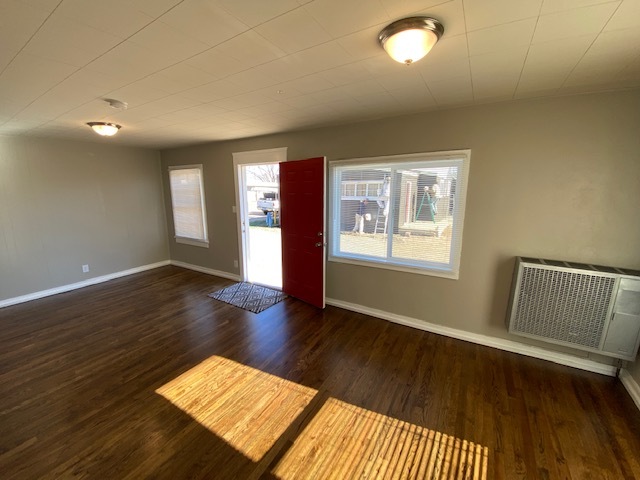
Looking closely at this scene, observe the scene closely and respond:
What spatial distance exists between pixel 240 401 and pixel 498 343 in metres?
2.53

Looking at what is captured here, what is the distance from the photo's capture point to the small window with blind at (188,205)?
4.83 meters

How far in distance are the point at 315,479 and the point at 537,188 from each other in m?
2.83

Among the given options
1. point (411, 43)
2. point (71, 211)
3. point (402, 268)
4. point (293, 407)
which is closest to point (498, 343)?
point (402, 268)

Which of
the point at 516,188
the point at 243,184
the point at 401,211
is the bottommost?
the point at 401,211

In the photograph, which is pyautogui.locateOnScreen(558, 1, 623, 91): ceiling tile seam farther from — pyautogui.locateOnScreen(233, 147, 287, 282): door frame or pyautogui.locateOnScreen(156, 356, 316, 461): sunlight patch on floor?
pyautogui.locateOnScreen(233, 147, 287, 282): door frame

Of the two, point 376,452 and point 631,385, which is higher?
point 631,385

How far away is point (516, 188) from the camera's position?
240 centimetres

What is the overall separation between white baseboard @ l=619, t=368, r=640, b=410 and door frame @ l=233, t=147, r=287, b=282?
13.5 ft

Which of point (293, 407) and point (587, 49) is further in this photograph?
point (293, 407)

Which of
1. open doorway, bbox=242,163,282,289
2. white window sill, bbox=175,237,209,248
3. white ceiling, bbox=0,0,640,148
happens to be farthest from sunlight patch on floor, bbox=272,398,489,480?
white window sill, bbox=175,237,209,248

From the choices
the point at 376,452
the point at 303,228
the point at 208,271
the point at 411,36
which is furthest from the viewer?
the point at 208,271

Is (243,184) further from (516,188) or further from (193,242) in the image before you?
(516,188)

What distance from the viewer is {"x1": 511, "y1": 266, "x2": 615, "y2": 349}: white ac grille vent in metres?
2.08

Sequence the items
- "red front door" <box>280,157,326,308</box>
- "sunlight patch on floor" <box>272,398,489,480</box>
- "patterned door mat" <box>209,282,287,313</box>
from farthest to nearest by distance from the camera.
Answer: "patterned door mat" <box>209,282,287,313</box> → "red front door" <box>280,157,326,308</box> → "sunlight patch on floor" <box>272,398,489,480</box>
